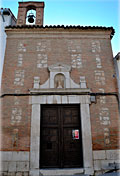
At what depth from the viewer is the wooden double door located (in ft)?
15.3

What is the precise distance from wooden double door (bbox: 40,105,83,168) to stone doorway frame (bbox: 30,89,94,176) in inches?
7.6

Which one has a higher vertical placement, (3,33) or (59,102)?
(3,33)

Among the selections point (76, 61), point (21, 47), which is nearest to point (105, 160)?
point (76, 61)

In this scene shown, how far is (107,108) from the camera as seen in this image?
16.8 feet

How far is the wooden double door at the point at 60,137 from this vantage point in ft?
15.3

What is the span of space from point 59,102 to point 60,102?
35 millimetres

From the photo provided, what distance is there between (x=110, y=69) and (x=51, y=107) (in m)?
2.69

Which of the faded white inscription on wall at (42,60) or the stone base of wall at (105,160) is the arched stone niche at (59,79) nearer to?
the faded white inscription on wall at (42,60)

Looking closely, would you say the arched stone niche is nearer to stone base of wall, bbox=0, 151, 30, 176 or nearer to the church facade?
the church facade

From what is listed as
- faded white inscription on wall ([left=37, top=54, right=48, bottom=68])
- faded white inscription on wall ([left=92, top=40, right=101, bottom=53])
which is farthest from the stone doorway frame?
faded white inscription on wall ([left=92, top=40, right=101, bottom=53])

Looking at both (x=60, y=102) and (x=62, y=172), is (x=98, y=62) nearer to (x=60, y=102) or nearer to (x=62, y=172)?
(x=60, y=102)

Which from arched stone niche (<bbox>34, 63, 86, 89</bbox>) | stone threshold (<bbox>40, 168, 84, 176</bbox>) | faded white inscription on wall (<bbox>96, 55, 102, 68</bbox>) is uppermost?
faded white inscription on wall (<bbox>96, 55, 102, 68</bbox>)

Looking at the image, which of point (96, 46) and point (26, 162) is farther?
point (96, 46)

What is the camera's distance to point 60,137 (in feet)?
15.9
